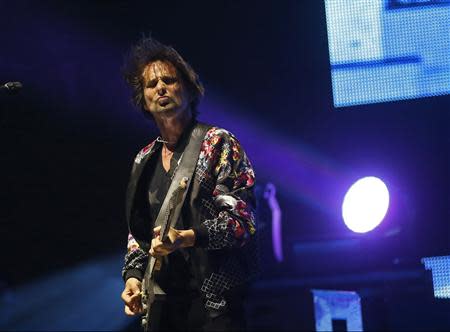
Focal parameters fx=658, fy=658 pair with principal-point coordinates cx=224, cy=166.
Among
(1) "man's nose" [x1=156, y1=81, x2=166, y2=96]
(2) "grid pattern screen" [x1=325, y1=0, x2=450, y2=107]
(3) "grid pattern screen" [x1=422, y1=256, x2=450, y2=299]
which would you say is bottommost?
(3) "grid pattern screen" [x1=422, y1=256, x2=450, y2=299]

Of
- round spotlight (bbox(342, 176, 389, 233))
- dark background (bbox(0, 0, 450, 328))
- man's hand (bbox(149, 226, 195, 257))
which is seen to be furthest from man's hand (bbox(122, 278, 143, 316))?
dark background (bbox(0, 0, 450, 328))

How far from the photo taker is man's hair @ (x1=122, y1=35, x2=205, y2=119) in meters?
2.62

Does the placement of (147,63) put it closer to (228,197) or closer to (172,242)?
(228,197)

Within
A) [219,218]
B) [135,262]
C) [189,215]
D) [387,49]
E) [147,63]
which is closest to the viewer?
[219,218]

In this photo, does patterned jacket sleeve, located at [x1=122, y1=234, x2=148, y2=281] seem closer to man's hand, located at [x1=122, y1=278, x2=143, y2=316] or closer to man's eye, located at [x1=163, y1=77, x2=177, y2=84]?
man's hand, located at [x1=122, y1=278, x2=143, y2=316]

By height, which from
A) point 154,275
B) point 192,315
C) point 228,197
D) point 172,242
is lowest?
point 192,315

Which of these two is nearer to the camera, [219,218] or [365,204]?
[219,218]

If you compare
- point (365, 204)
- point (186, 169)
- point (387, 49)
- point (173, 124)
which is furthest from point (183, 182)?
point (387, 49)

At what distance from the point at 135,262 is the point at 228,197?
1.73 feet

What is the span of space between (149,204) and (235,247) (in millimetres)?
433

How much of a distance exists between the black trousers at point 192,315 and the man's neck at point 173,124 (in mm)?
620

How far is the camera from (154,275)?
225 cm

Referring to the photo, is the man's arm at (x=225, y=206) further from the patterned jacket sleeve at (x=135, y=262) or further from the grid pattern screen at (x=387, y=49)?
the grid pattern screen at (x=387, y=49)

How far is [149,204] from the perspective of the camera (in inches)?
97.0
